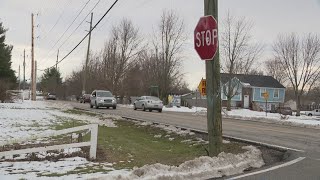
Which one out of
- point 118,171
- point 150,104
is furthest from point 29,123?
point 150,104

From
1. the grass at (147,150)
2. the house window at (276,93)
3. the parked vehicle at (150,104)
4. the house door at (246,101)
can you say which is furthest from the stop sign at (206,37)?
the house window at (276,93)

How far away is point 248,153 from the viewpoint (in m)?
11.0

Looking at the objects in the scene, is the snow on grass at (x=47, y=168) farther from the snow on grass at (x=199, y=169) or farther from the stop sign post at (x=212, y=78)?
the stop sign post at (x=212, y=78)

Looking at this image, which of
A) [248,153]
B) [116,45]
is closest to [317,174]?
[248,153]

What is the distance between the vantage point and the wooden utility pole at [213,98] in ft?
34.1

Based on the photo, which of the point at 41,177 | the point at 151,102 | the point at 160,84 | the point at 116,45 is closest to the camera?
the point at 41,177

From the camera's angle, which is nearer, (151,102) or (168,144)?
(168,144)

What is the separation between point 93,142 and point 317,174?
492cm

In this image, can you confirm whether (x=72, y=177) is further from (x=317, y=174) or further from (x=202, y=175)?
(x=317, y=174)

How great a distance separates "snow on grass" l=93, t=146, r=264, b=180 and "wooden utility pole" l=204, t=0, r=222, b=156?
1.21ft

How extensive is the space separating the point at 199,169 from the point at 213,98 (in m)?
2.28

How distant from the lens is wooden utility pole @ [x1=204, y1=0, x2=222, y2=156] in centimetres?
1039

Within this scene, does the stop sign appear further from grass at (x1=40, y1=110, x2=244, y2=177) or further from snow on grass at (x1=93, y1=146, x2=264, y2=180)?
grass at (x1=40, y1=110, x2=244, y2=177)

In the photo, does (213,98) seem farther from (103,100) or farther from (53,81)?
(53,81)
